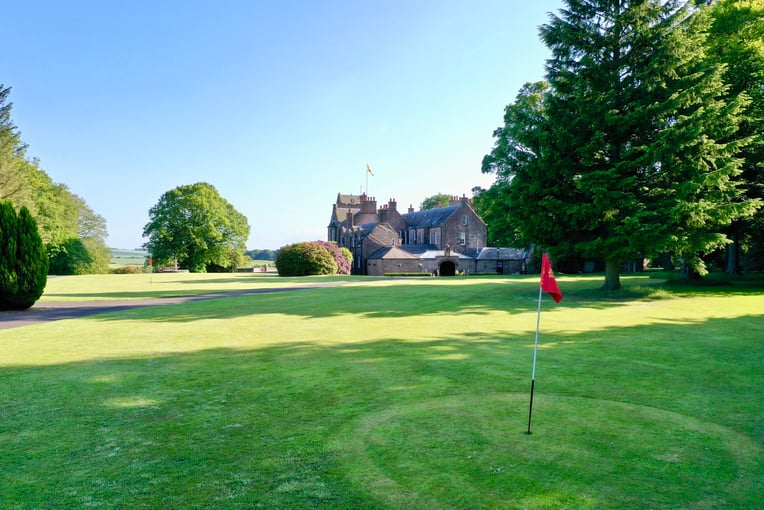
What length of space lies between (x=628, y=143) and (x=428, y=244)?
51730 millimetres

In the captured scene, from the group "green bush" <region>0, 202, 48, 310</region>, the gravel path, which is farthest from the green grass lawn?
"green bush" <region>0, 202, 48, 310</region>

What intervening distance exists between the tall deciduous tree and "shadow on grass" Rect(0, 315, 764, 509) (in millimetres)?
63569

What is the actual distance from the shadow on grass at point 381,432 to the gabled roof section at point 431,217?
64.9 meters

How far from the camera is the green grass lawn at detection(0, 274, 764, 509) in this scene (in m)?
4.21

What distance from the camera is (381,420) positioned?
19.5 ft

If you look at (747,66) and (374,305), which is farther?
(747,66)

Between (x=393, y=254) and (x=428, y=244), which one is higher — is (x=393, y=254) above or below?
below

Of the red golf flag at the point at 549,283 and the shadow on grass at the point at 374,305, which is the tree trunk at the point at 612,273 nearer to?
the shadow on grass at the point at 374,305

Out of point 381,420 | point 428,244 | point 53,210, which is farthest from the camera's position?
point 428,244

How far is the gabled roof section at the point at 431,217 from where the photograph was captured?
243 feet

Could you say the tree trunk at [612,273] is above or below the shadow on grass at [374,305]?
above

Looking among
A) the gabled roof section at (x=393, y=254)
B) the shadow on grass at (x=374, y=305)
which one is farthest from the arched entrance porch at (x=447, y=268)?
the shadow on grass at (x=374, y=305)

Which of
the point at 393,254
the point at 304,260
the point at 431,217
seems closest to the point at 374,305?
the point at 304,260

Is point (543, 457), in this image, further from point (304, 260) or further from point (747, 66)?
point (304, 260)
